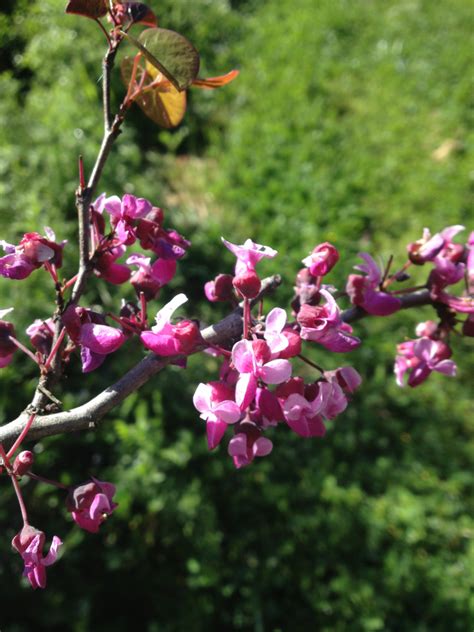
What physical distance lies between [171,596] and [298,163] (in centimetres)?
204

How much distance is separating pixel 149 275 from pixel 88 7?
26cm

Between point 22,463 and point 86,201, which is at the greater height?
point 86,201

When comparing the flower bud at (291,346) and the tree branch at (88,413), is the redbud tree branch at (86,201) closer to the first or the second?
the tree branch at (88,413)

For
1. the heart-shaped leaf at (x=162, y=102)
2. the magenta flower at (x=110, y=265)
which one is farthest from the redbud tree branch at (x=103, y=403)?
the heart-shaped leaf at (x=162, y=102)

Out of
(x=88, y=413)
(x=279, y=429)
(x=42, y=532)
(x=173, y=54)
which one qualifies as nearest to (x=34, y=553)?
(x=42, y=532)

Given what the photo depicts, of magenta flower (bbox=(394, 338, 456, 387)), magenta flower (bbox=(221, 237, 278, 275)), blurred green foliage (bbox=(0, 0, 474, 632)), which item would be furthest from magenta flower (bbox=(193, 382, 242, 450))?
blurred green foliage (bbox=(0, 0, 474, 632))

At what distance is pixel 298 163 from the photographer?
2.79m

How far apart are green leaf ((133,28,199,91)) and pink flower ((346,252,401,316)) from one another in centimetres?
27

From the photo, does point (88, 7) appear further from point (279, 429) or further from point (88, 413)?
point (279, 429)

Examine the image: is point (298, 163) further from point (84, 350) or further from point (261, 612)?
point (84, 350)

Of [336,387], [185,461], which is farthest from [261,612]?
[336,387]

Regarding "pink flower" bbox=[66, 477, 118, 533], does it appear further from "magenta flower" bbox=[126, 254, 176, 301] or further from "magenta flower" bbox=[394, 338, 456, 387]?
"magenta flower" bbox=[394, 338, 456, 387]

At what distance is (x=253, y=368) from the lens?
1.61ft

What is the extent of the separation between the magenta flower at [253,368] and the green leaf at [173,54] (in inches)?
9.2
